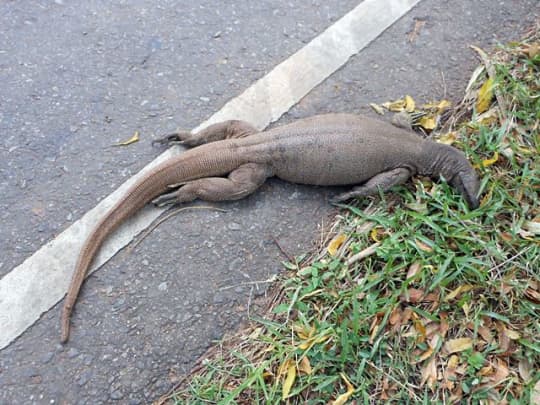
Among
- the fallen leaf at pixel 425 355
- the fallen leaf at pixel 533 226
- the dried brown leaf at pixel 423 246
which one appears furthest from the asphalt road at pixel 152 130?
the fallen leaf at pixel 533 226

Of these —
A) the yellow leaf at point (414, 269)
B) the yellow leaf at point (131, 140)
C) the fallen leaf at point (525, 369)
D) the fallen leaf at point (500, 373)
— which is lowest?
the fallen leaf at point (525, 369)

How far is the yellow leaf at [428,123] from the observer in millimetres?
4109

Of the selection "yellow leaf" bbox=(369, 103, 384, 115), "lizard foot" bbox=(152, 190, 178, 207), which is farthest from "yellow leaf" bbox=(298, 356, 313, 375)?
"yellow leaf" bbox=(369, 103, 384, 115)

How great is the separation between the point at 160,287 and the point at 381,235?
5.03 ft

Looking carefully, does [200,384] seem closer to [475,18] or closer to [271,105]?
[271,105]

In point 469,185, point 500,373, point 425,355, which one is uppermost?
point 469,185

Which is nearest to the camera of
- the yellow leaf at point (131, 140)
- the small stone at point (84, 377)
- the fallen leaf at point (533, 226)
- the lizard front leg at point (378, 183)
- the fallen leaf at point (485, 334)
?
the small stone at point (84, 377)

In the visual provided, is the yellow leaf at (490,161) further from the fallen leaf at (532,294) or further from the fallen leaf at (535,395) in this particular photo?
the fallen leaf at (535,395)

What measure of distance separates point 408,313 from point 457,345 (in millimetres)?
335

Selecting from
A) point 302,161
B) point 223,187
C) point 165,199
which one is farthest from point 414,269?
point 165,199

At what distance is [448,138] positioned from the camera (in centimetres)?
402

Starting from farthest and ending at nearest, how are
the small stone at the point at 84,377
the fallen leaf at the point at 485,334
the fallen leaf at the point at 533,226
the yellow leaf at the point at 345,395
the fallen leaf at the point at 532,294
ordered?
the fallen leaf at the point at 533,226 → the fallen leaf at the point at 532,294 → the fallen leaf at the point at 485,334 → the small stone at the point at 84,377 → the yellow leaf at the point at 345,395

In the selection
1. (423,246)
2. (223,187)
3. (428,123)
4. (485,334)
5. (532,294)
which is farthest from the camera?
(428,123)

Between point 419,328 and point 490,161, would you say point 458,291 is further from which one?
point 490,161
